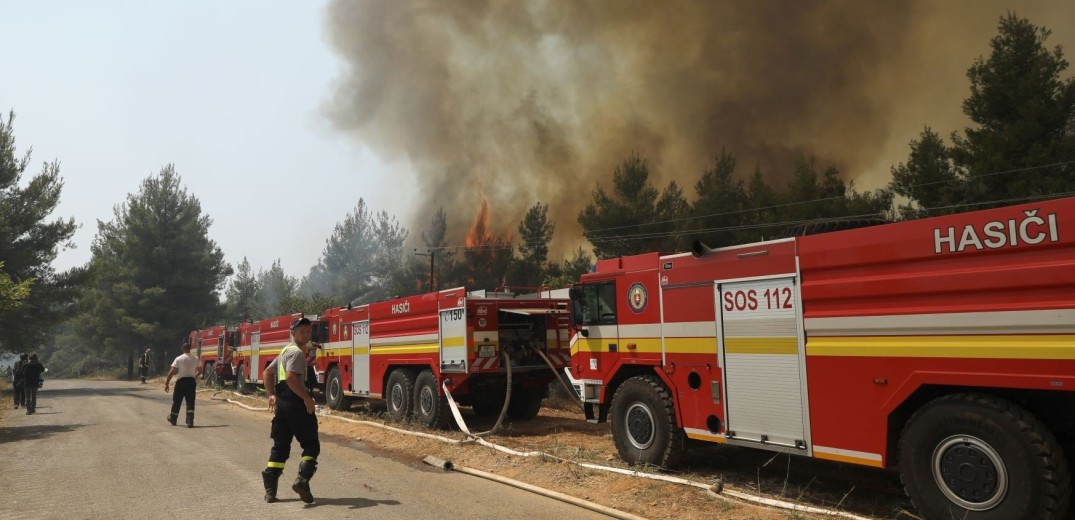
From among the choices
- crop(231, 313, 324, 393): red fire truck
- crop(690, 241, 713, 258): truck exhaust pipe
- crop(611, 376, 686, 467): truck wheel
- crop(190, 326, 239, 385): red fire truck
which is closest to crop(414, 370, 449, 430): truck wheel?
crop(611, 376, 686, 467): truck wheel

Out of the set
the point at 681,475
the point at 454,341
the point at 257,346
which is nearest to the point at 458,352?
the point at 454,341

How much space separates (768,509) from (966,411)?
1.94m

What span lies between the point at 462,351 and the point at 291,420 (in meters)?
4.73

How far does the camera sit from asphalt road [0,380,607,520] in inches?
243

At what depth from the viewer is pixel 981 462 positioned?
15.5 ft

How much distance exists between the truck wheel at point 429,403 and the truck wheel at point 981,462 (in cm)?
795

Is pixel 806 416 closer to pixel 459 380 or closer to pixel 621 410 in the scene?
pixel 621 410

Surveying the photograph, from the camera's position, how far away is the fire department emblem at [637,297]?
305 inches

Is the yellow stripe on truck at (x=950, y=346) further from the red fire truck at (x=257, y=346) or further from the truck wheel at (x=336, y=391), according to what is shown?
the red fire truck at (x=257, y=346)

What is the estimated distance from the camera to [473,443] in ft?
32.2

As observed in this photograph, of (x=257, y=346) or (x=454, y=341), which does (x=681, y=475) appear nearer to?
(x=454, y=341)

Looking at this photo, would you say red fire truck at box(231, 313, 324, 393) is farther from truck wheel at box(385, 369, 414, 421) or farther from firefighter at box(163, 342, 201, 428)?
truck wheel at box(385, 369, 414, 421)

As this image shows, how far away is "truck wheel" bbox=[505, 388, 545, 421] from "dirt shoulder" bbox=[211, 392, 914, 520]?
142cm

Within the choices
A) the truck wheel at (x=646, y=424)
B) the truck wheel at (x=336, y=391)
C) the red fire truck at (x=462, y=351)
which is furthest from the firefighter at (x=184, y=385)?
the truck wheel at (x=646, y=424)
